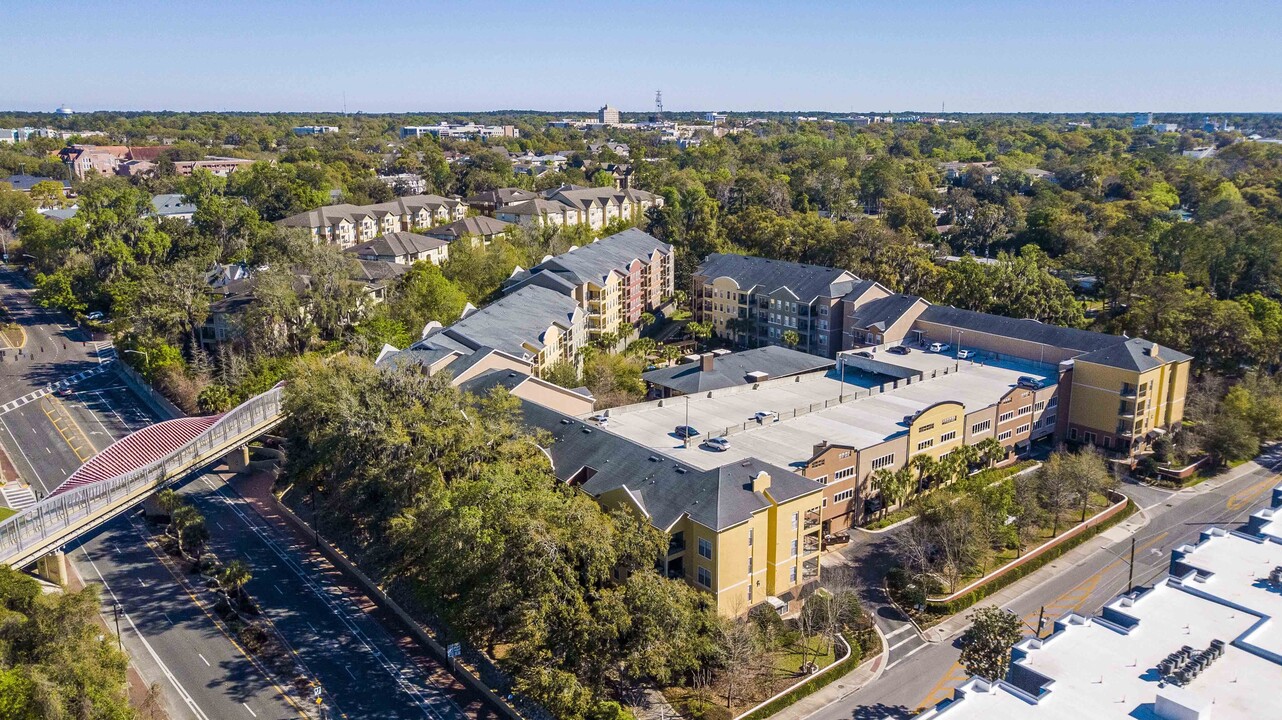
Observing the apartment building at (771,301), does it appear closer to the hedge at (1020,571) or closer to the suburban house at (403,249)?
the suburban house at (403,249)

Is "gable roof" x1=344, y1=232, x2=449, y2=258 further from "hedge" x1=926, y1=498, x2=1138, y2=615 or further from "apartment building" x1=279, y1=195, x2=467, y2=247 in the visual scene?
"hedge" x1=926, y1=498, x2=1138, y2=615

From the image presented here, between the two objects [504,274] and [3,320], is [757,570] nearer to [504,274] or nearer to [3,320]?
[504,274]

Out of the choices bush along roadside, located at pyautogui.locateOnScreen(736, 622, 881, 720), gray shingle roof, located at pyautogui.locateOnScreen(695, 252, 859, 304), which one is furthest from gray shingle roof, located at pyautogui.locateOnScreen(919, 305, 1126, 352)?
bush along roadside, located at pyautogui.locateOnScreen(736, 622, 881, 720)

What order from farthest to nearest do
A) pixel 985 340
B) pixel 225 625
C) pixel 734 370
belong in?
pixel 985 340 → pixel 734 370 → pixel 225 625

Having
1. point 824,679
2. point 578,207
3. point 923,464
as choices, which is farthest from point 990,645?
point 578,207

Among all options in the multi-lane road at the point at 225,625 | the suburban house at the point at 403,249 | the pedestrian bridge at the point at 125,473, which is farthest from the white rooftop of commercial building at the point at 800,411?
the suburban house at the point at 403,249

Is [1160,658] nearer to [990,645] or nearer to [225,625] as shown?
[990,645]
